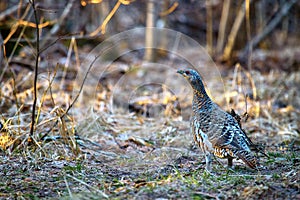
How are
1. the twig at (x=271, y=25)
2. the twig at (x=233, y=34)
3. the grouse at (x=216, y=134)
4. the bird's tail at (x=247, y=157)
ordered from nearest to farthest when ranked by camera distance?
1. the bird's tail at (x=247, y=157)
2. the grouse at (x=216, y=134)
3. the twig at (x=233, y=34)
4. the twig at (x=271, y=25)

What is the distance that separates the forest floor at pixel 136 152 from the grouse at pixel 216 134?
17 centimetres

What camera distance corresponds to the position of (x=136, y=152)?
6480mm

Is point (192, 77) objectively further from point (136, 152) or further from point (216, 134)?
point (136, 152)

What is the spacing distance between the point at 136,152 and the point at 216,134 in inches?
62.0

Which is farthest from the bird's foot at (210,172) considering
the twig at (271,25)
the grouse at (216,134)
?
the twig at (271,25)

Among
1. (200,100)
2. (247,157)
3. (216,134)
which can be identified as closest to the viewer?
(247,157)

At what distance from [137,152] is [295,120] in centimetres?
345

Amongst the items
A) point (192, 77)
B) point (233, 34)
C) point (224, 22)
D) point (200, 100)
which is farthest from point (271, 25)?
point (200, 100)

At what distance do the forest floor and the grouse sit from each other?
173 mm

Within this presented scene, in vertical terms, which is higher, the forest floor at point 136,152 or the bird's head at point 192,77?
the bird's head at point 192,77

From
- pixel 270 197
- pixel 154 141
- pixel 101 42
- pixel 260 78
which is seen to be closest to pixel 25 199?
pixel 270 197

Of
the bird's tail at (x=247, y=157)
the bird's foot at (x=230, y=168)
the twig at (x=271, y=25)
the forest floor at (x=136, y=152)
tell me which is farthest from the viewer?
the twig at (x=271, y=25)

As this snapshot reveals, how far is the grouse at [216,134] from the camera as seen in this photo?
5062 mm

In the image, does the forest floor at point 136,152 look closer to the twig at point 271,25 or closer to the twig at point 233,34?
the twig at point 233,34
